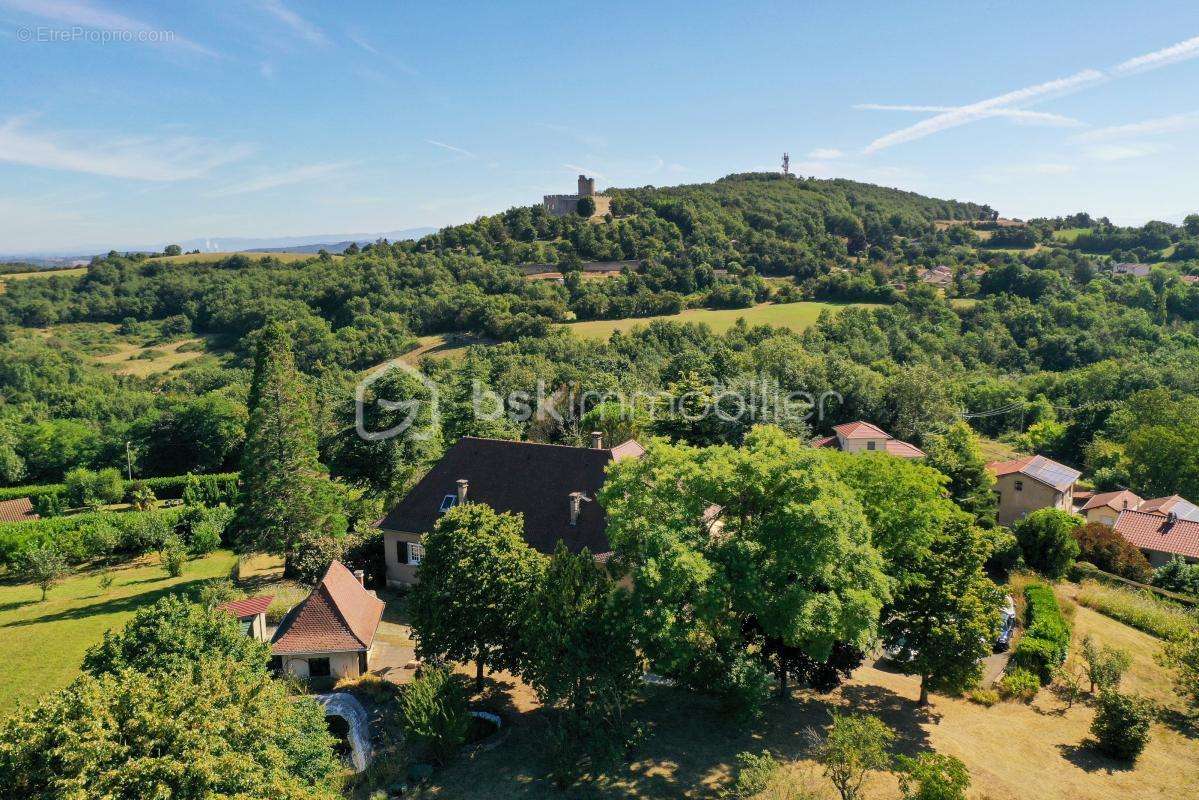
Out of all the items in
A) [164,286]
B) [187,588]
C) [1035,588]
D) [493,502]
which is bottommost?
[187,588]

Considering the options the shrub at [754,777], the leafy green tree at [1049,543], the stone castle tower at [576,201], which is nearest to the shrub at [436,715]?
the shrub at [754,777]

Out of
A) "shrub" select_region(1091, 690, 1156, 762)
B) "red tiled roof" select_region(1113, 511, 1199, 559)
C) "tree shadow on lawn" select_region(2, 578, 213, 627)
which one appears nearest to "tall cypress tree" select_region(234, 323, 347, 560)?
"tree shadow on lawn" select_region(2, 578, 213, 627)

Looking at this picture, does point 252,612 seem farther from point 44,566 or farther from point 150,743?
point 44,566

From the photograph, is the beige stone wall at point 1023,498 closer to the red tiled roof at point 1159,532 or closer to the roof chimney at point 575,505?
the red tiled roof at point 1159,532

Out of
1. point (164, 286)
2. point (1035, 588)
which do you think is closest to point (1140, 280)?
point (1035, 588)

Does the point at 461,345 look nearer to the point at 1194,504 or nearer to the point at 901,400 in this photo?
the point at 901,400

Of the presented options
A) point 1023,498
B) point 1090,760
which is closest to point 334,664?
point 1090,760

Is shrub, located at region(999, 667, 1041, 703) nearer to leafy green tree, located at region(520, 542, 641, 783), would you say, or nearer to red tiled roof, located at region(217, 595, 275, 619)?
leafy green tree, located at region(520, 542, 641, 783)
